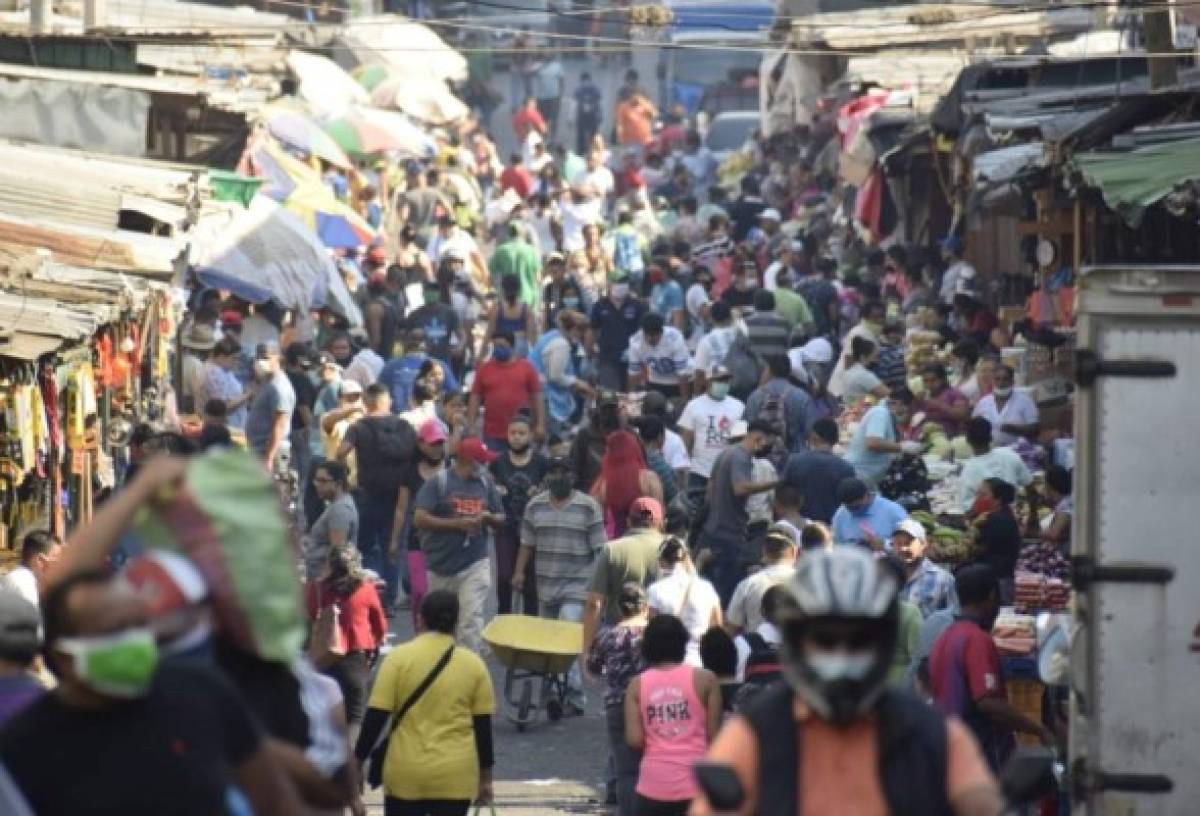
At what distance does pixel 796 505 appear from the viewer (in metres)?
15.8

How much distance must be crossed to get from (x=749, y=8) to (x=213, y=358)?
21336 millimetres

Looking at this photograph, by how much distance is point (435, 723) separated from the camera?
11391 millimetres

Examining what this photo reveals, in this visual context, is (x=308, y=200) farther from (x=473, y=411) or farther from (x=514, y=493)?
(x=514, y=493)

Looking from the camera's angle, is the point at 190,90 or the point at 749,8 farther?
the point at 749,8

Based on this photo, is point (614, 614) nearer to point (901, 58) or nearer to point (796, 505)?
point (796, 505)

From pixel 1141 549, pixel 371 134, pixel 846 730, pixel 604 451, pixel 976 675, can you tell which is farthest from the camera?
pixel 371 134

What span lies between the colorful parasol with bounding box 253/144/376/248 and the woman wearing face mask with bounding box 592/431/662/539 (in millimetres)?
11549

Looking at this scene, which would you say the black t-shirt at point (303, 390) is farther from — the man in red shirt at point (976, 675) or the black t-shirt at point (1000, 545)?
the man in red shirt at point (976, 675)

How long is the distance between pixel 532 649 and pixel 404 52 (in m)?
27.6

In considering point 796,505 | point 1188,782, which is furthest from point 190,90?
point 1188,782

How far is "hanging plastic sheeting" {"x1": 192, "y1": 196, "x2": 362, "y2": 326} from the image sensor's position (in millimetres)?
23125

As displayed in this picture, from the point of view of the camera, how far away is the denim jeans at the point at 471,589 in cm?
1664

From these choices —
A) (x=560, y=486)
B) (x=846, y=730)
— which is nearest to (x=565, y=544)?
(x=560, y=486)

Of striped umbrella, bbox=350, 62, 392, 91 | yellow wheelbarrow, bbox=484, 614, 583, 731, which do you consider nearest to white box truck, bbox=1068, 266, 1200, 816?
yellow wheelbarrow, bbox=484, 614, 583, 731
